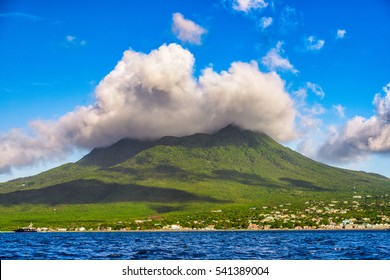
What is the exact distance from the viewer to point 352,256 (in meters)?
60.8
